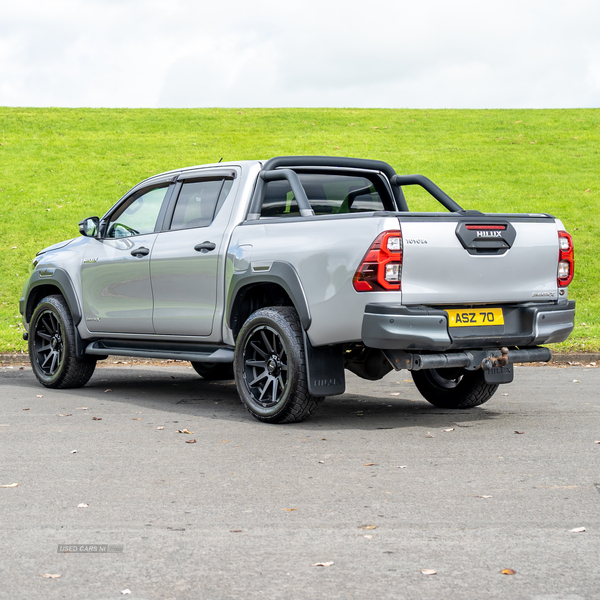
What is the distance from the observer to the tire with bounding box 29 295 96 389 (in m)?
A: 9.54

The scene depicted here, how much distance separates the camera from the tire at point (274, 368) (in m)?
7.07

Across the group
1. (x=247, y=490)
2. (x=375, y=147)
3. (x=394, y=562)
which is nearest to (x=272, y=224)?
(x=247, y=490)

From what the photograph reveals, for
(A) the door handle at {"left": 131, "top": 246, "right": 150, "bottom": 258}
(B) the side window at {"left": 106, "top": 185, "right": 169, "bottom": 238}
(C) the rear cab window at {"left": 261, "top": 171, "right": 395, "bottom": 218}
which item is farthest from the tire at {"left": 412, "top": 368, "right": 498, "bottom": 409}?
(B) the side window at {"left": 106, "top": 185, "right": 169, "bottom": 238}

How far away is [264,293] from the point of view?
7.80 m

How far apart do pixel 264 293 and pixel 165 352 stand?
4.28 ft

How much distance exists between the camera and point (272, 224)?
7.38 metres

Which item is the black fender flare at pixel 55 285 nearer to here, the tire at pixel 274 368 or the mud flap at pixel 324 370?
the tire at pixel 274 368

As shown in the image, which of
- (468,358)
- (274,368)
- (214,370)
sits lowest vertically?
(214,370)

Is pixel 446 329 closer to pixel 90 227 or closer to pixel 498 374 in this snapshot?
pixel 498 374

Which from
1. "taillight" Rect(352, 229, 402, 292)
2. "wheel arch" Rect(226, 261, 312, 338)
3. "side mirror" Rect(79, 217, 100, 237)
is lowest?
"wheel arch" Rect(226, 261, 312, 338)

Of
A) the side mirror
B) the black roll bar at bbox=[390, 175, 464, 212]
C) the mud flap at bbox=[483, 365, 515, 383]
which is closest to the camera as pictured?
the mud flap at bbox=[483, 365, 515, 383]

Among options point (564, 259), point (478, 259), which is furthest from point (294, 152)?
point (478, 259)

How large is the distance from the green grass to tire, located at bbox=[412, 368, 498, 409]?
9192 mm

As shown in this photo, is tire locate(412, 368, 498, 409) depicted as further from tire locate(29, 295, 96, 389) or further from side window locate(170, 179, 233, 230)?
tire locate(29, 295, 96, 389)
